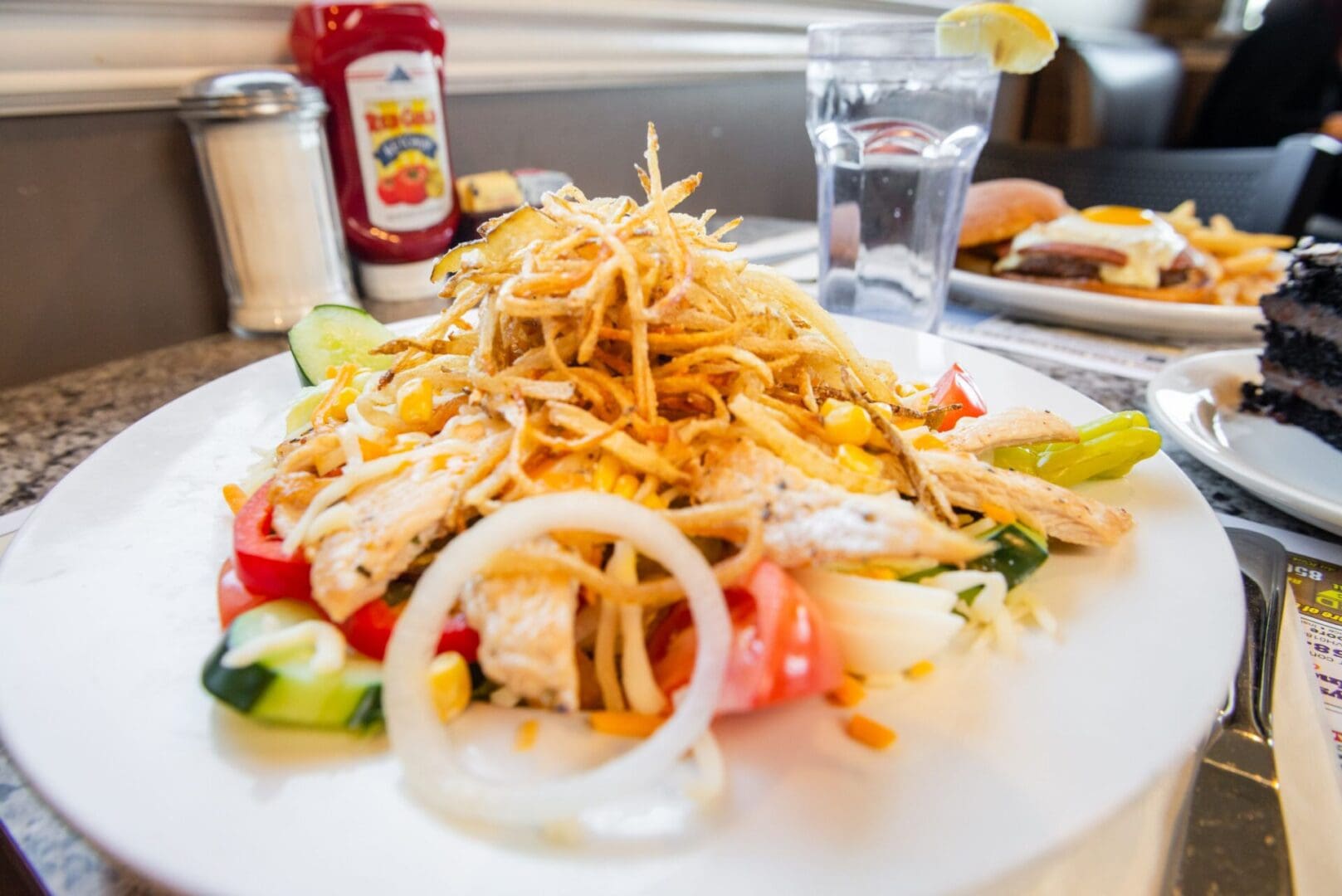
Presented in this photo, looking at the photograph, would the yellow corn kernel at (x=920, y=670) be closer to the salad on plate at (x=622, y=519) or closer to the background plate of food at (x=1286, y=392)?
→ the salad on plate at (x=622, y=519)

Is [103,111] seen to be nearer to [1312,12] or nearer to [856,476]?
[856,476]

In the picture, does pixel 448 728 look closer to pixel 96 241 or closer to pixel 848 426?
pixel 848 426

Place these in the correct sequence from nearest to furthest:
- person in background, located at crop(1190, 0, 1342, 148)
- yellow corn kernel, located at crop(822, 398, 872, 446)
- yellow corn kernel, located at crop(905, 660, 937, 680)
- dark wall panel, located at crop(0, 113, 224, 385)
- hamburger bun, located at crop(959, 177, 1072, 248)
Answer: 1. yellow corn kernel, located at crop(905, 660, 937, 680)
2. yellow corn kernel, located at crop(822, 398, 872, 446)
3. dark wall panel, located at crop(0, 113, 224, 385)
4. hamburger bun, located at crop(959, 177, 1072, 248)
5. person in background, located at crop(1190, 0, 1342, 148)

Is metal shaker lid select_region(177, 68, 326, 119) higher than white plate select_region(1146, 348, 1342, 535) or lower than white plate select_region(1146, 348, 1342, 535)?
higher

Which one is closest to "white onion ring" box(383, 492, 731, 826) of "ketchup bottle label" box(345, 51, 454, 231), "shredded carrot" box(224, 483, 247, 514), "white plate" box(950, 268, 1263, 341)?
"shredded carrot" box(224, 483, 247, 514)

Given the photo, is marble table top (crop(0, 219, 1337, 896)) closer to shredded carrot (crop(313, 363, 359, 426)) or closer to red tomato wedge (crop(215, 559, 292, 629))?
red tomato wedge (crop(215, 559, 292, 629))

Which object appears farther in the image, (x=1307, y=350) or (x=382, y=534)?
(x=1307, y=350)

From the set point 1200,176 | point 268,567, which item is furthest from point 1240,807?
point 1200,176
